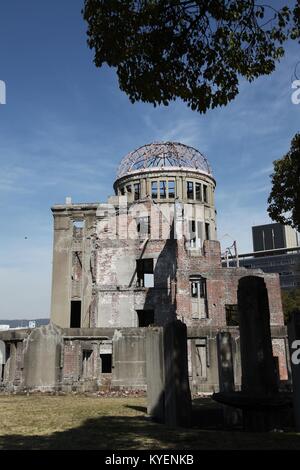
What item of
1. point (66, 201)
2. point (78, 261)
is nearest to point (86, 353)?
point (78, 261)

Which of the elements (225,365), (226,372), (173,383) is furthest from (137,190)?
(173,383)

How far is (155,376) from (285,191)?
7.77 m

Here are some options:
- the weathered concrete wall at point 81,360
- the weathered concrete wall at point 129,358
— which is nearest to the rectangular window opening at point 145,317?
the weathered concrete wall at point 81,360

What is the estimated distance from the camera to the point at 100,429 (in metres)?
8.27

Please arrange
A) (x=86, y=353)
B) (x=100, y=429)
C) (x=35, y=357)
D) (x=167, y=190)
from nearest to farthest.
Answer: (x=100, y=429)
(x=35, y=357)
(x=86, y=353)
(x=167, y=190)

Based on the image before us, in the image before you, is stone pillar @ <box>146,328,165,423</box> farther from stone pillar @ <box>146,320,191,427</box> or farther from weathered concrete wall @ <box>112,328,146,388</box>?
weathered concrete wall @ <box>112,328,146,388</box>

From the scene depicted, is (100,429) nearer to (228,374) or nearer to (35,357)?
(228,374)

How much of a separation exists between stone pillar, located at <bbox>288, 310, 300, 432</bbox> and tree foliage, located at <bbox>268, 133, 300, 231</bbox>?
567 centimetres

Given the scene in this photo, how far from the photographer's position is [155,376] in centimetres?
1144

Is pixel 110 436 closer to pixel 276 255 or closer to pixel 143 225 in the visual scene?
pixel 143 225

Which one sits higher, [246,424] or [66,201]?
[66,201]

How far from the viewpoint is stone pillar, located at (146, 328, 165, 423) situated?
10945 millimetres
